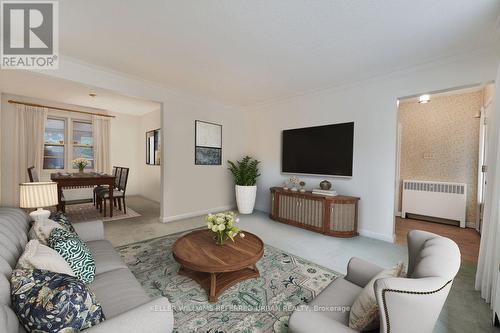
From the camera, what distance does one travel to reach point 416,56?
276 cm

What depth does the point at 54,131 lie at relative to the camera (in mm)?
5496

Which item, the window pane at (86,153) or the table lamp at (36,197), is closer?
the table lamp at (36,197)

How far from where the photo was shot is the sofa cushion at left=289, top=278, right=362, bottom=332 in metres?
0.95

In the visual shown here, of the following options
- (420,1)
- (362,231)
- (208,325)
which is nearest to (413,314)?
(208,325)

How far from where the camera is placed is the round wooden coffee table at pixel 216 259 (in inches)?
71.3

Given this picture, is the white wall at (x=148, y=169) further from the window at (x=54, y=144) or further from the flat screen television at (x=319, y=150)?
the flat screen television at (x=319, y=150)

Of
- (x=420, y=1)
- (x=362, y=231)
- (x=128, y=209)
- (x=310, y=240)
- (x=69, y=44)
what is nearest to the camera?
(x=420, y=1)

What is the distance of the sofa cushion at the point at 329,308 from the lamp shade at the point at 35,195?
231cm

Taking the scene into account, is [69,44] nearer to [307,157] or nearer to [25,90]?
[25,90]

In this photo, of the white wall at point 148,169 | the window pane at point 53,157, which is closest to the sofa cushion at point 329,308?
the white wall at point 148,169

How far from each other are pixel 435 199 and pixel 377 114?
8.05 ft

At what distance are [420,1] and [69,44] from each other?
382 cm

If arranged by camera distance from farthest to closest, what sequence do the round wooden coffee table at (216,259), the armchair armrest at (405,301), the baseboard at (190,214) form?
the baseboard at (190,214), the round wooden coffee table at (216,259), the armchair armrest at (405,301)

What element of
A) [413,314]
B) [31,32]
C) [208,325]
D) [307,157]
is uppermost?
[31,32]
